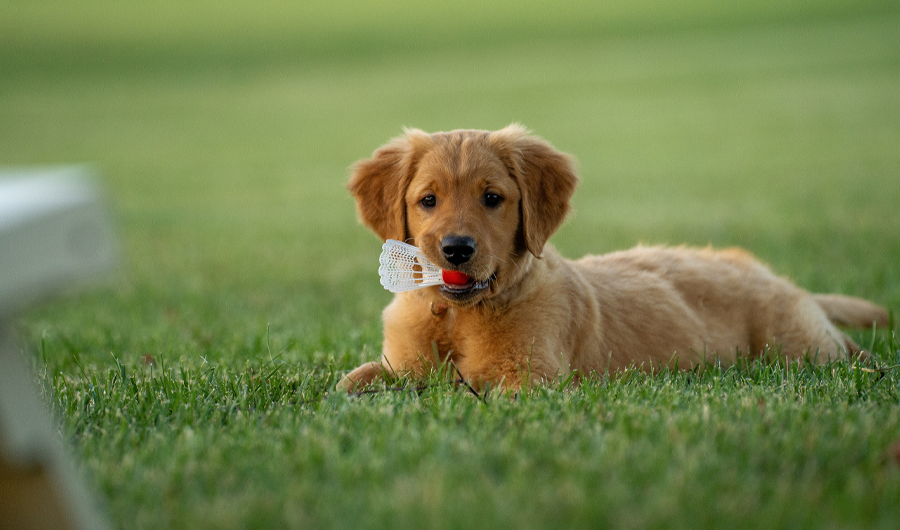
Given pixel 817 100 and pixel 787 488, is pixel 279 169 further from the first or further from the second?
pixel 787 488

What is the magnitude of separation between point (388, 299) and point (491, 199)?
2577mm

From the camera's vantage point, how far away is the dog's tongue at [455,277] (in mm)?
3484

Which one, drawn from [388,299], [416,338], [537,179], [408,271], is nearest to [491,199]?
[537,179]

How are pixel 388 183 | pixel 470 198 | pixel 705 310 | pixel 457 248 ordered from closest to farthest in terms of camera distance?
pixel 457 248 < pixel 470 198 < pixel 388 183 < pixel 705 310

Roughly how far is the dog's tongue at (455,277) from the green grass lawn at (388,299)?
433 millimetres

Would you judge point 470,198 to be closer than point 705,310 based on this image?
Yes

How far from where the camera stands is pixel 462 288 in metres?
3.49

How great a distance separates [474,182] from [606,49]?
2949cm

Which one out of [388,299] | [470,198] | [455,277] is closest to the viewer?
[455,277]

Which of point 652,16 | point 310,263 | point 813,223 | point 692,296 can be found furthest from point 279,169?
point 652,16

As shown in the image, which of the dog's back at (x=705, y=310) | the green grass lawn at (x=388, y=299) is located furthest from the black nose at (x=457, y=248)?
the dog's back at (x=705, y=310)

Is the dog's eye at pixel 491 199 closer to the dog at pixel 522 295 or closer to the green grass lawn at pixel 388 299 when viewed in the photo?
the dog at pixel 522 295

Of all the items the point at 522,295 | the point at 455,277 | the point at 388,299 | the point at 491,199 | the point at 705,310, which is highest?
the point at 491,199

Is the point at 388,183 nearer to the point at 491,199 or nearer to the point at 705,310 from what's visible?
the point at 491,199
